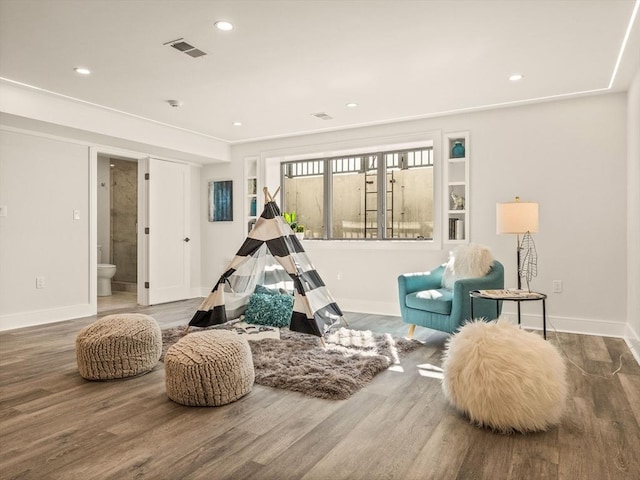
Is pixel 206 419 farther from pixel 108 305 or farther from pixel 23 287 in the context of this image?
pixel 108 305

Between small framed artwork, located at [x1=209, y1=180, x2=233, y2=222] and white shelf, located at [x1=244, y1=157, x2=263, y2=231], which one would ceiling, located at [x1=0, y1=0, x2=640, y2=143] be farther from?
small framed artwork, located at [x1=209, y1=180, x2=233, y2=222]

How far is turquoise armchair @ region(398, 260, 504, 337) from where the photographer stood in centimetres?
364

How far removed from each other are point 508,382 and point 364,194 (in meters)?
4.09

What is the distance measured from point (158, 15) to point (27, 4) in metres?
0.76

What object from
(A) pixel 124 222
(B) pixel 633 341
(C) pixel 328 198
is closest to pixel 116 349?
(C) pixel 328 198

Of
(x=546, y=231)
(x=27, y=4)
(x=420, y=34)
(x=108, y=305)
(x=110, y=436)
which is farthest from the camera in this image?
(x=108, y=305)

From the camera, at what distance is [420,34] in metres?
3.06

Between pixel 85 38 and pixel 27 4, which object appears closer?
pixel 27 4

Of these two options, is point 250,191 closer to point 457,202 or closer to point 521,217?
point 457,202

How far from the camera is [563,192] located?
14.8 feet

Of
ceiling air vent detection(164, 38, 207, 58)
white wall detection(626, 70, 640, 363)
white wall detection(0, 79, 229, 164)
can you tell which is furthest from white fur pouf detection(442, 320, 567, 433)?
white wall detection(0, 79, 229, 164)

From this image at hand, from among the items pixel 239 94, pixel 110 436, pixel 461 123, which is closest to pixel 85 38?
pixel 239 94

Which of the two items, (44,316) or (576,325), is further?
(44,316)

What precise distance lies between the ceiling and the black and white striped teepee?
4.25ft
